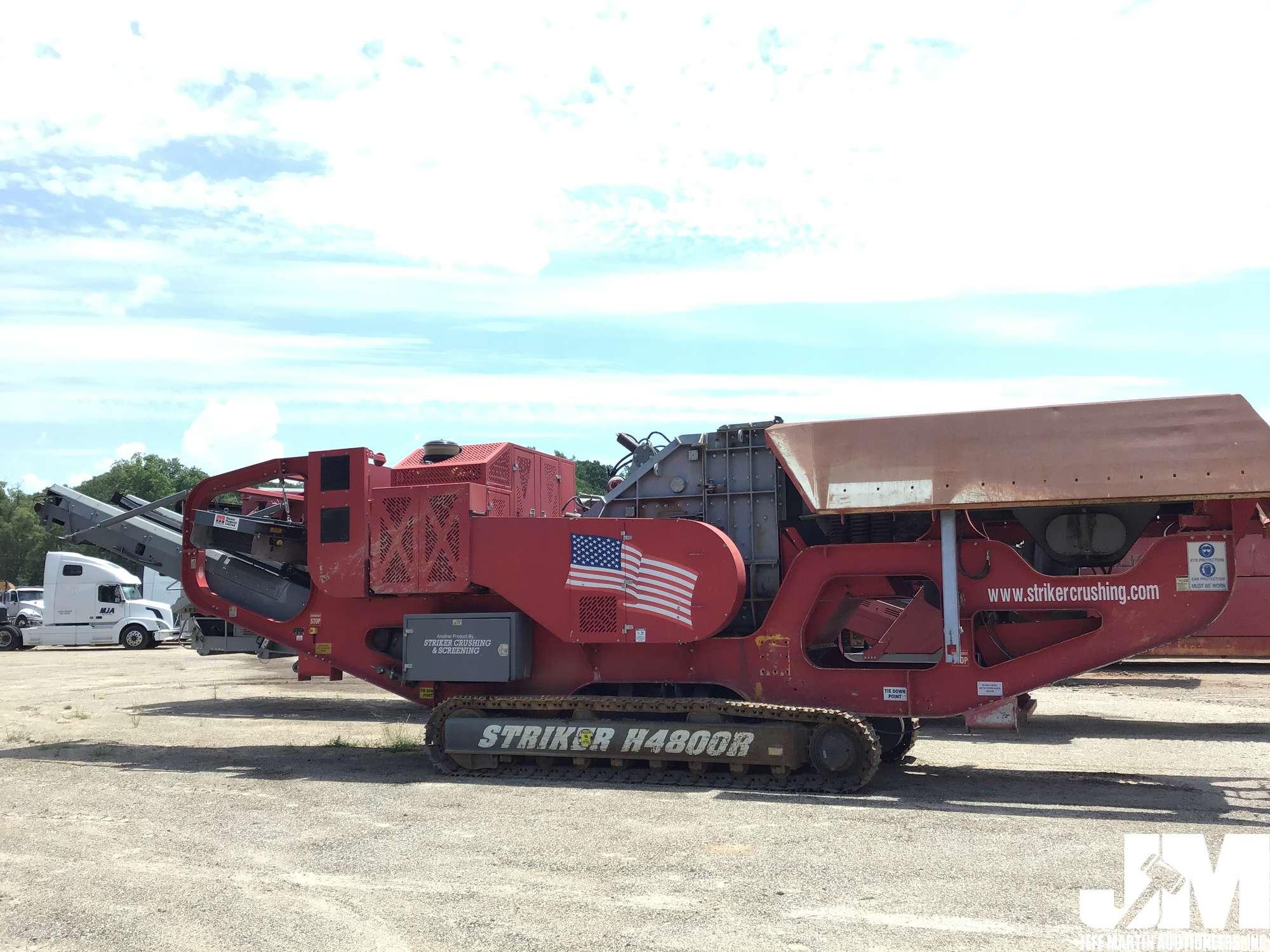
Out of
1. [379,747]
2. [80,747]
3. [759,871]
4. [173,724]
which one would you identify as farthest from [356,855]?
[173,724]

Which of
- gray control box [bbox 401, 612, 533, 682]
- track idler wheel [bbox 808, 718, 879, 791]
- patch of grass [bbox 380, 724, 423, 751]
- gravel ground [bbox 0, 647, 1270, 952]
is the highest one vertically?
gray control box [bbox 401, 612, 533, 682]

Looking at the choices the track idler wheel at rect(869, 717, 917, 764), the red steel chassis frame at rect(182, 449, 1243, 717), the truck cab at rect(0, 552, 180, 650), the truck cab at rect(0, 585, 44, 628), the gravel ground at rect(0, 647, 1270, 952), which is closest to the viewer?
the gravel ground at rect(0, 647, 1270, 952)

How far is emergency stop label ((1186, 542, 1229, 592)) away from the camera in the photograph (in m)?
9.17

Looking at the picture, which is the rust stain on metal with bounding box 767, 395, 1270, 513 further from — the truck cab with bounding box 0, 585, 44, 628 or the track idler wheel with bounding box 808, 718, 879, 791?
the truck cab with bounding box 0, 585, 44, 628

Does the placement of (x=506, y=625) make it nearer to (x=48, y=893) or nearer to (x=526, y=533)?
(x=526, y=533)

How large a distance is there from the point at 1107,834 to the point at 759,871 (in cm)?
268

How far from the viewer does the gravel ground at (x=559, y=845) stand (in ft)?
19.0

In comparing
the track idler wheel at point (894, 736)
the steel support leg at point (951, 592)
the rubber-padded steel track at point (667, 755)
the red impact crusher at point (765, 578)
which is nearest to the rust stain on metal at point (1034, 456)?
the red impact crusher at point (765, 578)

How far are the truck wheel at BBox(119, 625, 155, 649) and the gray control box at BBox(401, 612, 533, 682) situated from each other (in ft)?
92.3

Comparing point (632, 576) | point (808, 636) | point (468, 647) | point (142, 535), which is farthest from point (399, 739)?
point (808, 636)

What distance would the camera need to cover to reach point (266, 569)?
12.6 metres

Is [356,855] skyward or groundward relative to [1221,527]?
groundward

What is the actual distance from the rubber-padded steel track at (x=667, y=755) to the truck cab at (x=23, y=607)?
30.3 metres

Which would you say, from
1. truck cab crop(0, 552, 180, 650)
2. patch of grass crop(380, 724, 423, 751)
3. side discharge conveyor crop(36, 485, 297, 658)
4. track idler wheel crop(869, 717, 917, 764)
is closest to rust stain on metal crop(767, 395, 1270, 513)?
track idler wheel crop(869, 717, 917, 764)
